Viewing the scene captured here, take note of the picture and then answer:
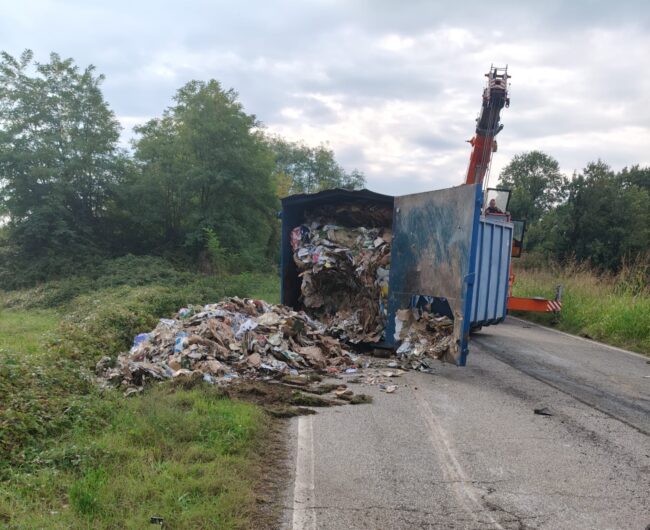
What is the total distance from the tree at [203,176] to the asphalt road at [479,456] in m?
19.6

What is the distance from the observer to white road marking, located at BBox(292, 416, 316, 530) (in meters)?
3.42

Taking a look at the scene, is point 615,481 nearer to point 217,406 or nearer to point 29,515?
point 217,406

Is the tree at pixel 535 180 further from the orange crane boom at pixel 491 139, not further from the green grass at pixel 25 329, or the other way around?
the green grass at pixel 25 329

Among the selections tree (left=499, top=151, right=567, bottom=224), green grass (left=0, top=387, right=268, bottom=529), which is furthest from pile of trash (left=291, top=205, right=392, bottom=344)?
tree (left=499, top=151, right=567, bottom=224)

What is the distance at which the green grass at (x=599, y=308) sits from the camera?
35.6ft

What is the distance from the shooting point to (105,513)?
10.8 ft

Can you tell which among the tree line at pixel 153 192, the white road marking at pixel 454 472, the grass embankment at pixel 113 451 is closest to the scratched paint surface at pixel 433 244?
the white road marking at pixel 454 472

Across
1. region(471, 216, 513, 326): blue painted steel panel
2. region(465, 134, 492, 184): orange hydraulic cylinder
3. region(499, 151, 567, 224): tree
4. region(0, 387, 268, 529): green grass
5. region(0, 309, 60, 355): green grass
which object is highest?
region(499, 151, 567, 224): tree

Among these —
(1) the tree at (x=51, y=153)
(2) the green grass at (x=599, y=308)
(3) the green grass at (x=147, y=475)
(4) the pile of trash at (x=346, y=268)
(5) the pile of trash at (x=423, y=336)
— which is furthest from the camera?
(1) the tree at (x=51, y=153)

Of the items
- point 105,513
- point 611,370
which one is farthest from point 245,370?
point 611,370

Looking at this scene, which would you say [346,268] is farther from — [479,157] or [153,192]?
Answer: [153,192]

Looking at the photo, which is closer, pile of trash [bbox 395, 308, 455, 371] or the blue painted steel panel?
pile of trash [bbox 395, 308, 455, 371]

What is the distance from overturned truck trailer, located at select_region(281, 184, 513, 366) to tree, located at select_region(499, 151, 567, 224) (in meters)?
35.8

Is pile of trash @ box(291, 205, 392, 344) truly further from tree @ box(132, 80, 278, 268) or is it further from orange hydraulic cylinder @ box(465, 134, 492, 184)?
tree @ box(132, 80, 278, 268)
